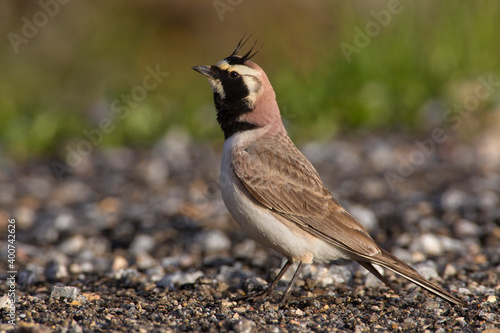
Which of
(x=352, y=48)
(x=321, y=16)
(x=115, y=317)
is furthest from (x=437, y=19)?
(x=115, y=317)

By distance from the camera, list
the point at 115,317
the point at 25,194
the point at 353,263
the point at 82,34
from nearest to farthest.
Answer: the point at 115,317 < the point at 353,263 < the point at 25,194 < the point at 82,34

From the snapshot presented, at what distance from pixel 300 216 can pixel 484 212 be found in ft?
10.2

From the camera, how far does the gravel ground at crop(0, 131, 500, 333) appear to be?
443 centimetres

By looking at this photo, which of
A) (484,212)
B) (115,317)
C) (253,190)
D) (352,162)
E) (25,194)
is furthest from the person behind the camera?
(352,162)

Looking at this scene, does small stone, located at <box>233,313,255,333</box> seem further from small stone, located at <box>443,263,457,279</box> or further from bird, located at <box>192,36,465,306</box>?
small stone, located at <box>443,263,457,279</box>

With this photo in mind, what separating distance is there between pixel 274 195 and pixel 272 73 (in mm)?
6909

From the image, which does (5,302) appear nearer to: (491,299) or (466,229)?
(491,299)

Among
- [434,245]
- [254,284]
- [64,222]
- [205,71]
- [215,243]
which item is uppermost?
[205,71]

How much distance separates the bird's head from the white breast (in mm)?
535

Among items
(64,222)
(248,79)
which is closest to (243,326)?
(248,79)

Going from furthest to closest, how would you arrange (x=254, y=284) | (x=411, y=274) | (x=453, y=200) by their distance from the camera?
1. (x=453, y=200)
2. (x=254, y=284)
3. (x=411, y=274)

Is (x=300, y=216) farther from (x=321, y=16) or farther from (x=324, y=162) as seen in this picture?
(x=321, y=16)

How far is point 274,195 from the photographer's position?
496 cm

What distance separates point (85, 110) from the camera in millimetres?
11539
